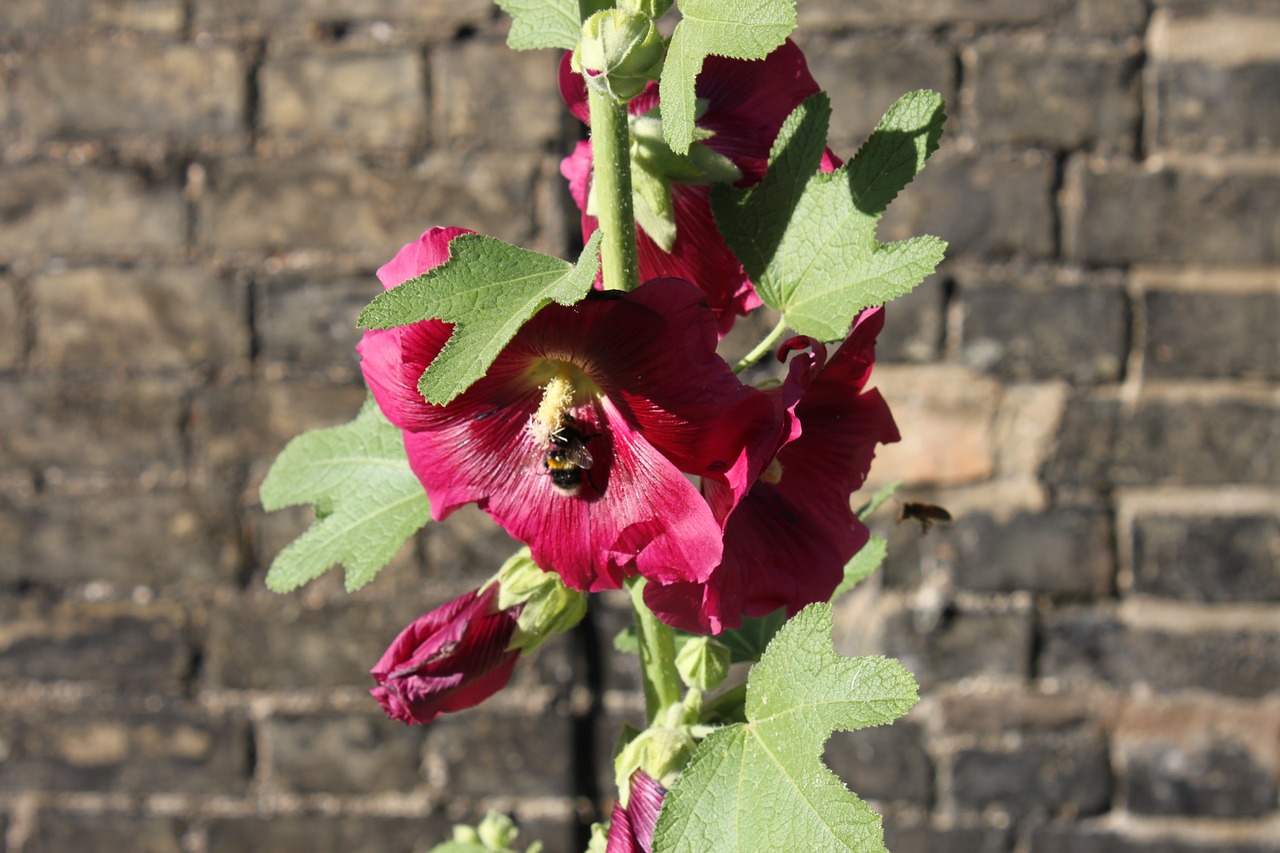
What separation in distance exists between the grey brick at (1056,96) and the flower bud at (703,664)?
2.52 feet

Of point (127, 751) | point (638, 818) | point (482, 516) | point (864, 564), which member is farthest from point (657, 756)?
point (127, 751)

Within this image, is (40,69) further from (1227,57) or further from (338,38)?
(1227,57)

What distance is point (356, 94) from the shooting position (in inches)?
40.4

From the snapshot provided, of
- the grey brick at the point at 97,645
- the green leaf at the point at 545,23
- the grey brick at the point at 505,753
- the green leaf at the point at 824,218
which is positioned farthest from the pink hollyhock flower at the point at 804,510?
the grey brick at the point at 97,645

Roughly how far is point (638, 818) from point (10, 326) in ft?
3.13

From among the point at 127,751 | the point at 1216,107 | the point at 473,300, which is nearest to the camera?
the point at 473,300

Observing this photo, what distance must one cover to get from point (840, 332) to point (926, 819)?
892mm

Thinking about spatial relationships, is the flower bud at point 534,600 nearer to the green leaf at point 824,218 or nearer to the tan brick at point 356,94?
the green leaf at point 824,218

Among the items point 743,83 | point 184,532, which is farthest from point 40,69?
point 743,83

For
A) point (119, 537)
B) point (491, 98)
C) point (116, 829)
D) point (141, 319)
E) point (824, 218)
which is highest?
point (491, 98)

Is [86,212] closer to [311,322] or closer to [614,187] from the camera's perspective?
[311,322]

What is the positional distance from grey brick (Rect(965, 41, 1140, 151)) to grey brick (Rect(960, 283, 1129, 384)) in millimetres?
132

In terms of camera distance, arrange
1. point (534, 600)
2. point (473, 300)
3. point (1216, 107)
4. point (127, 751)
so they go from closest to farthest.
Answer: point (473, 300) → point (534, 600) → point (1216, 107) → point (127, 751)

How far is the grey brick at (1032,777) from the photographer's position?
3.51ft
